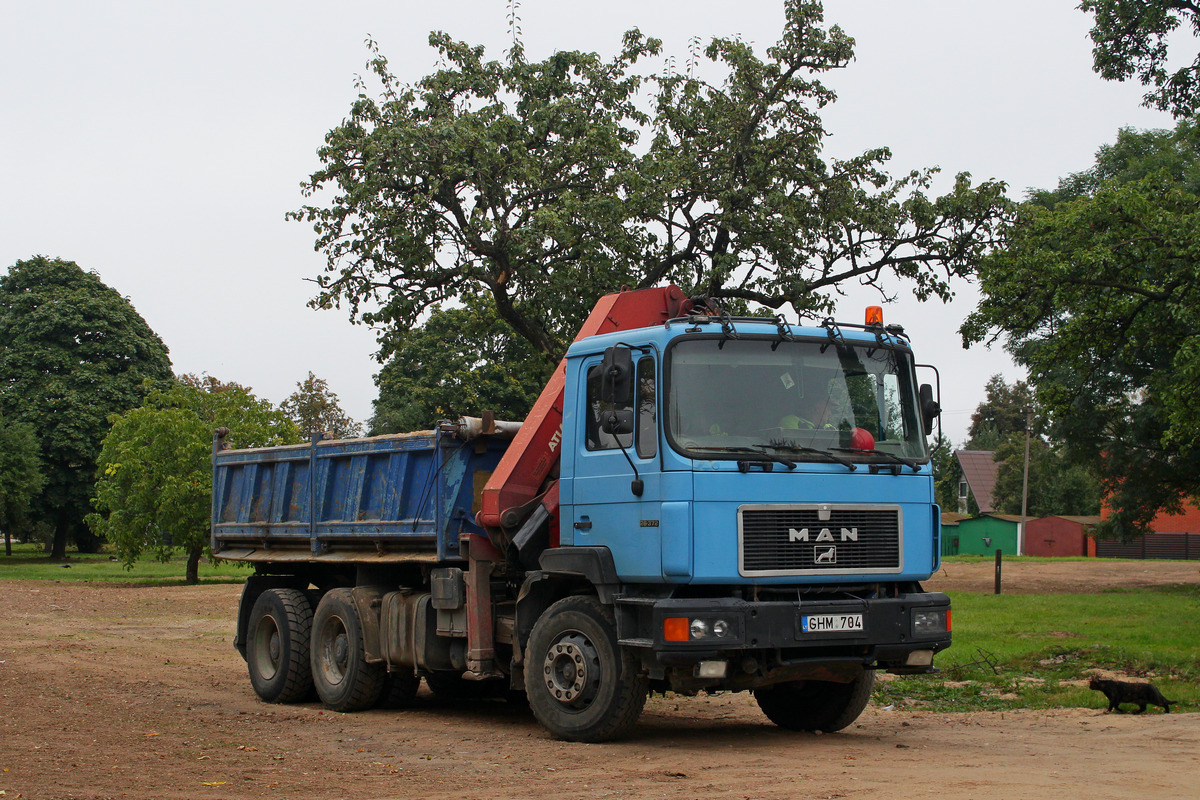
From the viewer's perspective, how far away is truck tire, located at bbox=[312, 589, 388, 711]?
11.8 meters

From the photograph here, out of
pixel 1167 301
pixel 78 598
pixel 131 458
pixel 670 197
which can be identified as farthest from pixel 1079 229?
pixel 131 458

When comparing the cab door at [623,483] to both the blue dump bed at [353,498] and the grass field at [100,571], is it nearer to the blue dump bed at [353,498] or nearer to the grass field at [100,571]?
the blue dump bed at [353,498]

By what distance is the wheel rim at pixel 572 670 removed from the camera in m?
9.16

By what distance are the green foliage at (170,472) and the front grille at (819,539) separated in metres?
27.4

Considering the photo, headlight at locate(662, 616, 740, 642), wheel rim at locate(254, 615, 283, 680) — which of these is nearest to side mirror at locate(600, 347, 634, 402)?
headlight at locate(662, 616, 740, 642)

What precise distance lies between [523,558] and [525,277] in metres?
11.3

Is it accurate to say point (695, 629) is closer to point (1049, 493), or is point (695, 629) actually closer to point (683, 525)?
point (683, 525)

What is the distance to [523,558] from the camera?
10.1 meters

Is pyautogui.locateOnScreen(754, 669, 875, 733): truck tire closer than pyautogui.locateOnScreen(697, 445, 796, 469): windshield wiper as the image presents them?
No

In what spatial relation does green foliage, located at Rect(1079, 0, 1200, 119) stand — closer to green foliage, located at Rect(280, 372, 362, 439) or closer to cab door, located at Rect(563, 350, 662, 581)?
cab door, located at Rect(563, 350, 662, 581)

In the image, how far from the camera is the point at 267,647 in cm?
1330

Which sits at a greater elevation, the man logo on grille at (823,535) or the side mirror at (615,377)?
the side mirror at (615,377)

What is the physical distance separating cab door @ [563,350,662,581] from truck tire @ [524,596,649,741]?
50 cm

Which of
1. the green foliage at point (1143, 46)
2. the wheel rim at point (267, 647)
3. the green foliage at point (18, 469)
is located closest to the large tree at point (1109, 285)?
the green foliage at point (1143, 46)
